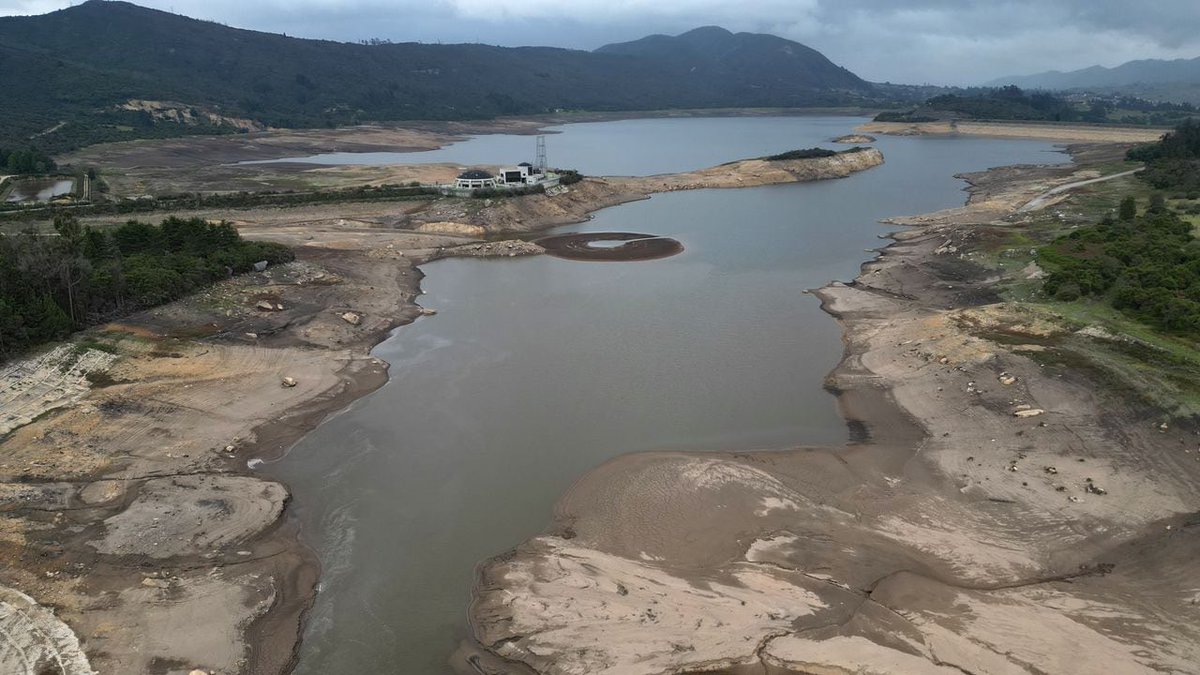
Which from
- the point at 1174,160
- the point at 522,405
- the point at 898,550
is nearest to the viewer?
the point at 898,550

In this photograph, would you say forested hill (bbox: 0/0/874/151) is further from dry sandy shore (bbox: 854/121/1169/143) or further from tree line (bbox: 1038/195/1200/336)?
tree line (bbox: 1038/195/1200/336)

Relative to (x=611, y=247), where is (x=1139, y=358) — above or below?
below

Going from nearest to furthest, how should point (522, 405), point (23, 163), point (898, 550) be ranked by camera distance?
point (898, 550) < point (522, 405) < point (23, 163)

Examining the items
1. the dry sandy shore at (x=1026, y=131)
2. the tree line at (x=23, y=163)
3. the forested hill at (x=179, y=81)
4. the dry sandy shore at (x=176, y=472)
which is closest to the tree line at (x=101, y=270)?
the dry sandy shore at (x=176, y=472)

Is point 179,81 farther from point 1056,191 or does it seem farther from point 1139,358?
point 1139,358

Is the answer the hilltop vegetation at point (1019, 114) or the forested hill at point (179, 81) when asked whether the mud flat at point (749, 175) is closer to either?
the forested hill at point (179, 81)

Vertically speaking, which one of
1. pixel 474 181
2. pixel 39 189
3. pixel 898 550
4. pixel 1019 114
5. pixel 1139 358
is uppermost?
pixel 1019 114

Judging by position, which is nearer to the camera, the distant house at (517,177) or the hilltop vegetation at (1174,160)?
the hilltop vegetation at (1174,160)

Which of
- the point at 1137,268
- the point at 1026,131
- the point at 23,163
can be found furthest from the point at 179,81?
the point at 1137,268
